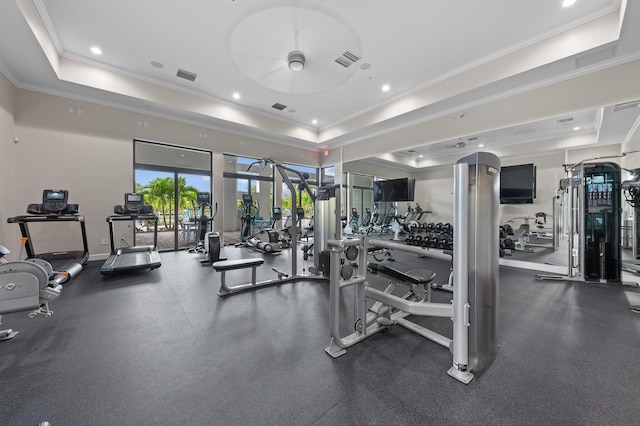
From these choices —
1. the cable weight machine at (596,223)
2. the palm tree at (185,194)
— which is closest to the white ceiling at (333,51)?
the cable weight machine at (596,223)

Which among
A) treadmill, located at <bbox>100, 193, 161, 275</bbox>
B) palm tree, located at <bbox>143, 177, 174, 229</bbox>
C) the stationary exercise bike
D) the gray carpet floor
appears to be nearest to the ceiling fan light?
the gray carpet floor

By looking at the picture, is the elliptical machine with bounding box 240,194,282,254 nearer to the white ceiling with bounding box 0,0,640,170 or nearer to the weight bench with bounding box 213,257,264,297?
the weight bench with bounding box 213,257,264,297

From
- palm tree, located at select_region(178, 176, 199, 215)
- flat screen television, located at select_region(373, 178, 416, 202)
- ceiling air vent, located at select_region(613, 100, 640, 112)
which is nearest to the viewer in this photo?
ceiling air vent, located at select_region(613, 100, 640, 112)

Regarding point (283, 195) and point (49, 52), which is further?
point (283, 195)

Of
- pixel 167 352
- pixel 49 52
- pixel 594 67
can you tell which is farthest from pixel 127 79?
pixel 594 67

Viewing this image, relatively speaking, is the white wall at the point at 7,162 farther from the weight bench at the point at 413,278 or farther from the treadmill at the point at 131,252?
the weight bench at the point at 413,278

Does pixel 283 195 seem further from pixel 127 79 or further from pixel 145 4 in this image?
pixel 145 4

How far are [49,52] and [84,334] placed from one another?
4.94 metres

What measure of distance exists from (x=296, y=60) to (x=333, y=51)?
1.66ft

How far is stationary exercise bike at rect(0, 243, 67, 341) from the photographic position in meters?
2.06

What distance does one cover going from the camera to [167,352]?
6.70 ft

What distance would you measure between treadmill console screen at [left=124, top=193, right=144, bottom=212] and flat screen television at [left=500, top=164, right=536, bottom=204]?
26.1ft

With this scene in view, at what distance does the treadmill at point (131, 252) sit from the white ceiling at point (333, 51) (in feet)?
8.04

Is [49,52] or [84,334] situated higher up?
[49,52]
